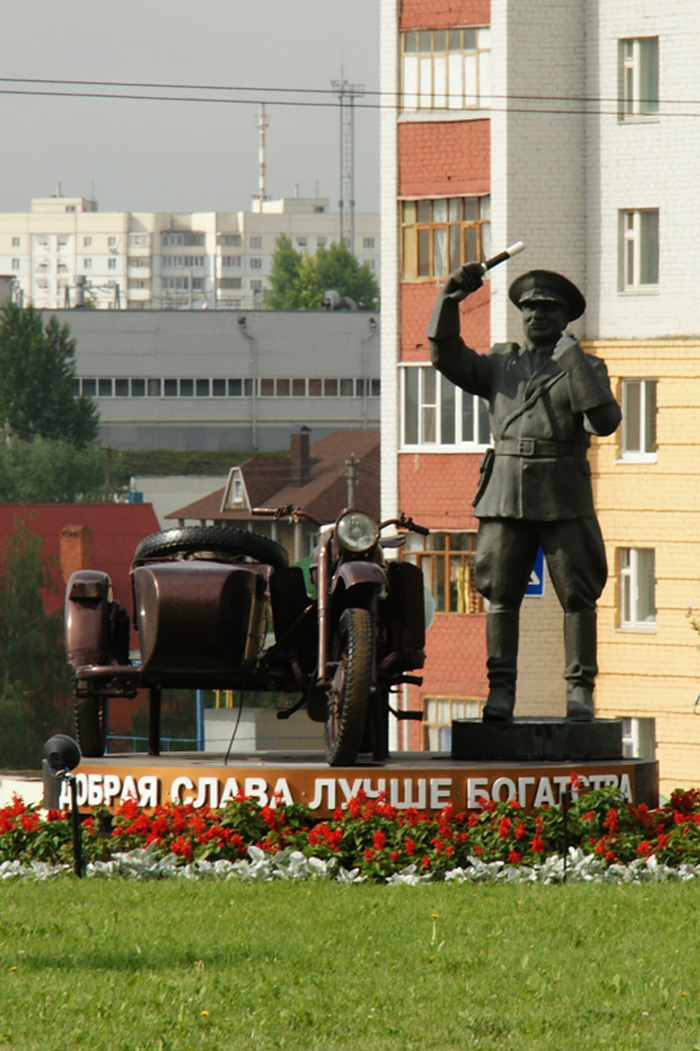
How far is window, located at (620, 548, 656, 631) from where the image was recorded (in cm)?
3161

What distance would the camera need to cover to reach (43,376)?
8781cm

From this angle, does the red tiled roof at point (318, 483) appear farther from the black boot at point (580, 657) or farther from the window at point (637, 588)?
the black boot at point (580, 657)

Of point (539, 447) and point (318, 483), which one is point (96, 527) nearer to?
point (318, 483)

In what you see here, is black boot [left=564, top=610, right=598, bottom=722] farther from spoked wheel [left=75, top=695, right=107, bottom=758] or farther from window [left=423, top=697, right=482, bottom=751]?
window [left=423, top=697, right=482, bottom=751]

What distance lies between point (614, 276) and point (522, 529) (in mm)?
19933

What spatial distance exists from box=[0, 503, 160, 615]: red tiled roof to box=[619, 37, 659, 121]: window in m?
27.5

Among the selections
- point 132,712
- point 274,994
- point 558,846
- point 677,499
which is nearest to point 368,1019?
point 274,994

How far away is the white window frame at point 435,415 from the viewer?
32750 mm

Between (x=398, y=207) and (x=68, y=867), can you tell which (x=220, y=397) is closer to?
(x=398, y=207)

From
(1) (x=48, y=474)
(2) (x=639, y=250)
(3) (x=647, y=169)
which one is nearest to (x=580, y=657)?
(2) (x=639, y=250)

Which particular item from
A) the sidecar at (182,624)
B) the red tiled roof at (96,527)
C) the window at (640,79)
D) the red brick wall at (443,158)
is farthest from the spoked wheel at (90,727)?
the red tiled roof at (96,527)

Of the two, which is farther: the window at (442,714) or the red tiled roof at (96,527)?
the red tiled roof at (96,527)

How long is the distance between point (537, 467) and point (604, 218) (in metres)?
20.3

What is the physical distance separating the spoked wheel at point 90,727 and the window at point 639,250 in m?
20.1
